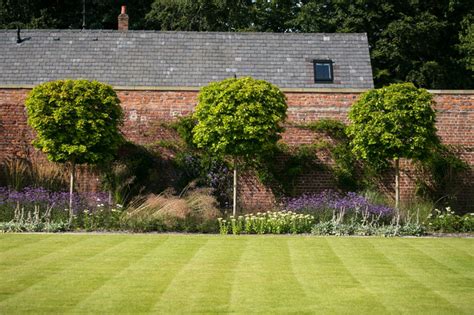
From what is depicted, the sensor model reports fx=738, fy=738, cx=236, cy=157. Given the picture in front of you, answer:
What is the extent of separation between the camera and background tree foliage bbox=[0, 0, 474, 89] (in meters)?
29.4

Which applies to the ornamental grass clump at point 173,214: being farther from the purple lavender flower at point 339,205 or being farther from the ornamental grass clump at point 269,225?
the purple lavender flower at point 339,205

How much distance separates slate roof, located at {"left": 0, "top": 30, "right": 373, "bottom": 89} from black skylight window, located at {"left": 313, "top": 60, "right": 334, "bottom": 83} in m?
0.15

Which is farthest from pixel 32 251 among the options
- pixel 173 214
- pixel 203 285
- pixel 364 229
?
pixel 364 229

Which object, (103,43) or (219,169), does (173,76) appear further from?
(219,169)

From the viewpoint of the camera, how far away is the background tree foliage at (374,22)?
1157 inches

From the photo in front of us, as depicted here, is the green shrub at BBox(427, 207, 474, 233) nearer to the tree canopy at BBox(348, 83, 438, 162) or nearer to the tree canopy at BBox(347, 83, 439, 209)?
the tree canopy at BBox(347, 83, 439, 209)

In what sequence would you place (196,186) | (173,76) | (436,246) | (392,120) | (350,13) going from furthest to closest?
(350,13), (173,76), (196,186), (392,120), (436,246)

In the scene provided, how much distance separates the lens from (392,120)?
53.1 ft

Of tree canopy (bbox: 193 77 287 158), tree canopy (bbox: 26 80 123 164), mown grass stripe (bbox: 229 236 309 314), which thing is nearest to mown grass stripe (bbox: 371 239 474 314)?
mown grass stripe (bbox: 229 236 309 314)

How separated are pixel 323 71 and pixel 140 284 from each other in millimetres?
14855

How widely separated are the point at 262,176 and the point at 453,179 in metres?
4.83

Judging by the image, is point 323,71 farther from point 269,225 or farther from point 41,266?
point 41,266

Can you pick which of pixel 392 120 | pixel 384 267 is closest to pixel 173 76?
pixel 392 120

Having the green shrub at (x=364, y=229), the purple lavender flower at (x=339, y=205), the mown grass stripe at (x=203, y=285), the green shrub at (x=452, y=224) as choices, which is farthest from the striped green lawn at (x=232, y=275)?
the purple lavender flower at (x=339, y=205)
